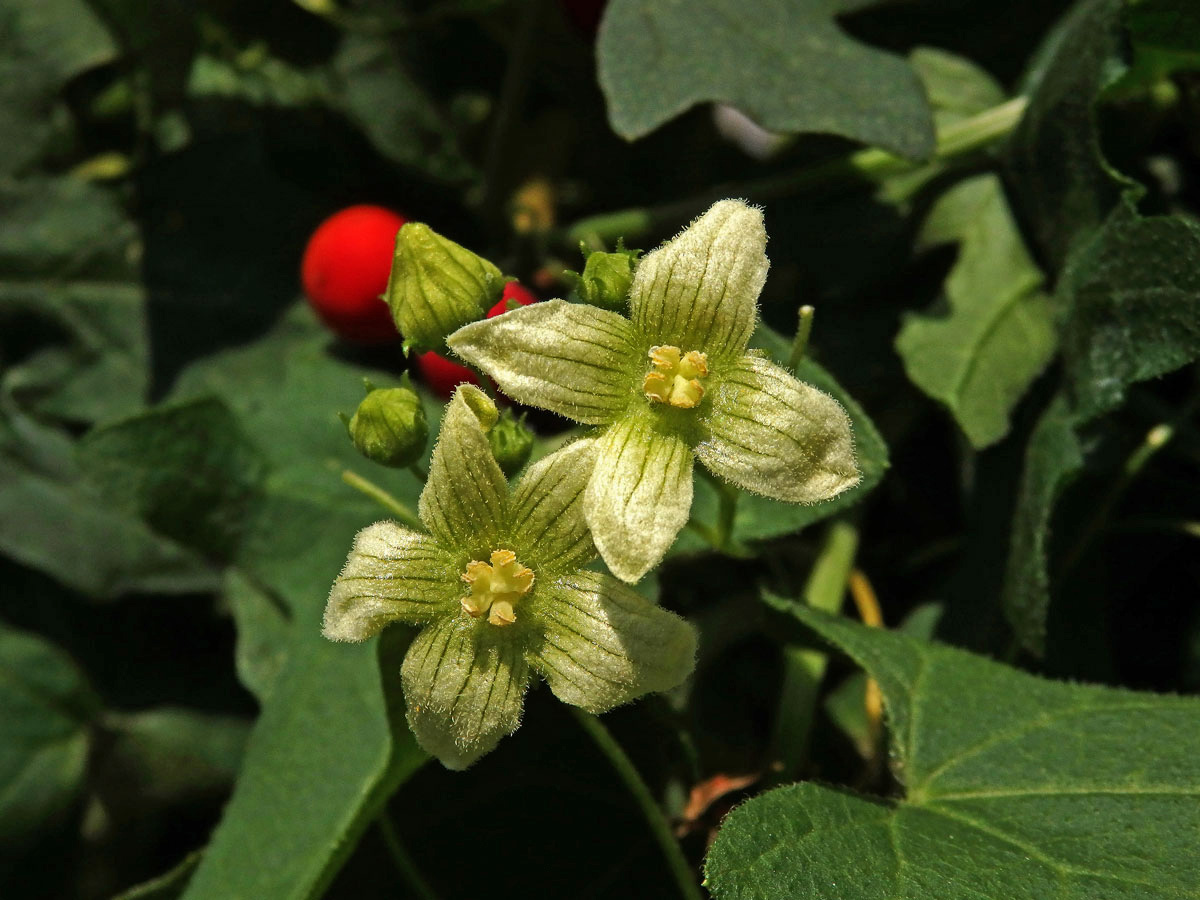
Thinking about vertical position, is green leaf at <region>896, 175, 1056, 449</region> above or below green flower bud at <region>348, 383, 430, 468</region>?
above

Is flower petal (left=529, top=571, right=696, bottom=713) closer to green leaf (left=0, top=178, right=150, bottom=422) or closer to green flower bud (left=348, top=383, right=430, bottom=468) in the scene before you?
green flower bud (left=348, top=383, right=430, bottom=468)

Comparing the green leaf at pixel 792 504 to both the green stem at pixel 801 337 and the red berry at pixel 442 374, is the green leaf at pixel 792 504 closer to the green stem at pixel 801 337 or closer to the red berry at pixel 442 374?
the green stem at pixel 801 337

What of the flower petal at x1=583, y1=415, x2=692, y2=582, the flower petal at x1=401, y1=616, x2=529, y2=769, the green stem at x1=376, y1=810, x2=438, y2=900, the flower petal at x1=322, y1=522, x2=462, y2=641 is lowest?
the green stem at x1=376, y1=810, x2=438, y2=900

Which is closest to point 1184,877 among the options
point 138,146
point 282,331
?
point 282,331

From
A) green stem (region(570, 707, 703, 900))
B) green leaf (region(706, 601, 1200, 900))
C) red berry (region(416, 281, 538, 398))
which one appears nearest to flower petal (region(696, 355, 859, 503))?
green leaf (region(706, 601, 1200, 900))

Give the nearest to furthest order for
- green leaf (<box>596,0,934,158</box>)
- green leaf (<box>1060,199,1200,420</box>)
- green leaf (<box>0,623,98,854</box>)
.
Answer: green leaf (<box>1060,199,1200,420</box>)
green leaf (<box>596,0,934,158</box>)
green leaf (<box>0,623,98,854</box>)

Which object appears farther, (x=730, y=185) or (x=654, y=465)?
(x=730, y=185)

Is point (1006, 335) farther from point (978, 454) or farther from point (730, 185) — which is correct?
point (730, 185)

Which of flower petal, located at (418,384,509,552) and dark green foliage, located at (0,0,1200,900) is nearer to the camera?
flower petal, located at (418,384,509,552)
